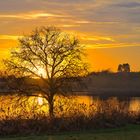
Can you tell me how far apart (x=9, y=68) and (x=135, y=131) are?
30510 millimetres

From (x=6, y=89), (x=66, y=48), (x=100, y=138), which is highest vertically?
(x=66, y=48)

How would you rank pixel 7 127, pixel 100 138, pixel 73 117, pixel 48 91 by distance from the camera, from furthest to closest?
pixel 48 91 → pixel 73 117 → pixel 7 127 → pixel 100 138

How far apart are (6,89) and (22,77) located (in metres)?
2.07

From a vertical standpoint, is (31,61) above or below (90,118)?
above

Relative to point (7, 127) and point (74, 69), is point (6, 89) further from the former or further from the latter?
point (7, 127)

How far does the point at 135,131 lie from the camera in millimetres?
21656

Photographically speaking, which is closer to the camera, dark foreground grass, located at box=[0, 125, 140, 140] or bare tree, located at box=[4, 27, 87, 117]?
dark foreground grass, located at box=[0, 125, 140, 140]

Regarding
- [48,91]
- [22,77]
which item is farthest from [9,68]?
[48,91]

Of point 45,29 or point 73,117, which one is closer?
point 73,117

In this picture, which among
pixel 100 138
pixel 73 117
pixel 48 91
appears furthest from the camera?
pixel 48 91

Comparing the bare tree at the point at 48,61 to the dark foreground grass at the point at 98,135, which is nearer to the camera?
the dark foreground grass at the point at 98,135

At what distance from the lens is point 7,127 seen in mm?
21516

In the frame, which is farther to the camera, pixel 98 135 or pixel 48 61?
pixel 48 61

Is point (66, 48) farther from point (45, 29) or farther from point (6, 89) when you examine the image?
point (6, 89)
